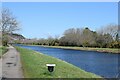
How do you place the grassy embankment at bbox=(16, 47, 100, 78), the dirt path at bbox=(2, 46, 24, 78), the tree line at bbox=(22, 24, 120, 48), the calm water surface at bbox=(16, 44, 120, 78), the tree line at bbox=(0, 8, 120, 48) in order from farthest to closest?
the tree line at bbox=(22, 24, 120, 48)
the tree line at bbox=(0, 8, 120, 48)
the calm water surface at bbox=(16, 44, 120, 78)
the dirt path at bbox=(2, 46, 24, 78)
the grassy embankment at bbox=(16, 47, 100, 78)

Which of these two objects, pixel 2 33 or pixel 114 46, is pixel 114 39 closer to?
pixel 114 46

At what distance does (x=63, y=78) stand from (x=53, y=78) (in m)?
0.65

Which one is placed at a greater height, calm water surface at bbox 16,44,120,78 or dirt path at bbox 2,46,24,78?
dirt path at bbox 2,46,24,78

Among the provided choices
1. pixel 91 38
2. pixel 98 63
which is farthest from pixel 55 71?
pixel 91 38

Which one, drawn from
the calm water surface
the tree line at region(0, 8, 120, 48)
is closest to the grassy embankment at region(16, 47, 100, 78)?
the calm water surface

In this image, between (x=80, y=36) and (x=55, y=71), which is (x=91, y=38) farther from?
(x=55, y=71)

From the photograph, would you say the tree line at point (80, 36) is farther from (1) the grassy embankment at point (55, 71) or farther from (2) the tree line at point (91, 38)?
(1) the grassy embankment at point (55, 71)

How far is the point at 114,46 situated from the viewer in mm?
95188

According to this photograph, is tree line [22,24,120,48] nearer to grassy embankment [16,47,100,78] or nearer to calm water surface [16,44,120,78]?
calm water surface [16,44,120,78]

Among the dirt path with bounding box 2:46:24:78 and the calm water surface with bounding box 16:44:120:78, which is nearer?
the dirt path with bounding box 2:46:24:78

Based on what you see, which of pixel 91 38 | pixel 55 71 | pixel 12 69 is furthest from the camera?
pixel 91 38

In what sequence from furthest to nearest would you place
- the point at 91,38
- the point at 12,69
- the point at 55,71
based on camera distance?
the point at 91,38 < the point at 12,69 < the point at 55,71

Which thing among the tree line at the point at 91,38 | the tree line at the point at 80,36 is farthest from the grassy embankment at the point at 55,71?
the tree line at the point at 91,38

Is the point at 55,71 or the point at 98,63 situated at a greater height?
the point at 55,71
